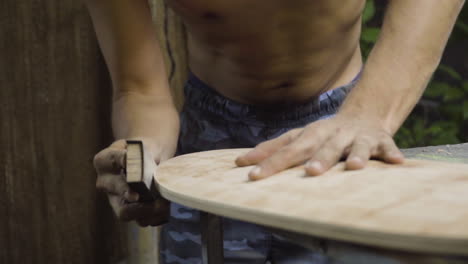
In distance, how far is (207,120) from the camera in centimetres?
150

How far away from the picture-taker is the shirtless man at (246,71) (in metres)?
1.17

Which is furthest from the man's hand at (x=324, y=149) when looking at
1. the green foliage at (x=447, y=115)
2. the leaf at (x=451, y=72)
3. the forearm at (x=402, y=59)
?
the leaf at (x=451, y=72)

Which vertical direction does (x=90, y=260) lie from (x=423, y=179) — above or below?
below

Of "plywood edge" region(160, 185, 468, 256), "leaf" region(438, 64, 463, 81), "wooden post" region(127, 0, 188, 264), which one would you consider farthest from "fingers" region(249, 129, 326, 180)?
"leaf" region(438, 64, 463, 81)

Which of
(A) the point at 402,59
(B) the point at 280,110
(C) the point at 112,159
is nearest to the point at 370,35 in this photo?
(B) the point at 280,110

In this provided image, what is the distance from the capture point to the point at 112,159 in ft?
3.63

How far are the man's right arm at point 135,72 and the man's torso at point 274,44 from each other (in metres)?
0.11

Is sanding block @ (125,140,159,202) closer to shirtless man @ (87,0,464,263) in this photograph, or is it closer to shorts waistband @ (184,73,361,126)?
shirtless man @ (87,0,464,263)

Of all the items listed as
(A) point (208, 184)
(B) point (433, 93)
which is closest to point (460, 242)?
(A) point (208, 184)

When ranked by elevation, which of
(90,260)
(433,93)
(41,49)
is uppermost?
(41,49)

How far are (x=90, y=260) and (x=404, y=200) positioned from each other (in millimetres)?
1593

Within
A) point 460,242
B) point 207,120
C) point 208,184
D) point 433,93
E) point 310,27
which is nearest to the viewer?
point 460,242

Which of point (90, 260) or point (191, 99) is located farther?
point (90, 260)

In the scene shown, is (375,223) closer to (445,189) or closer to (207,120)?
(445,189)
